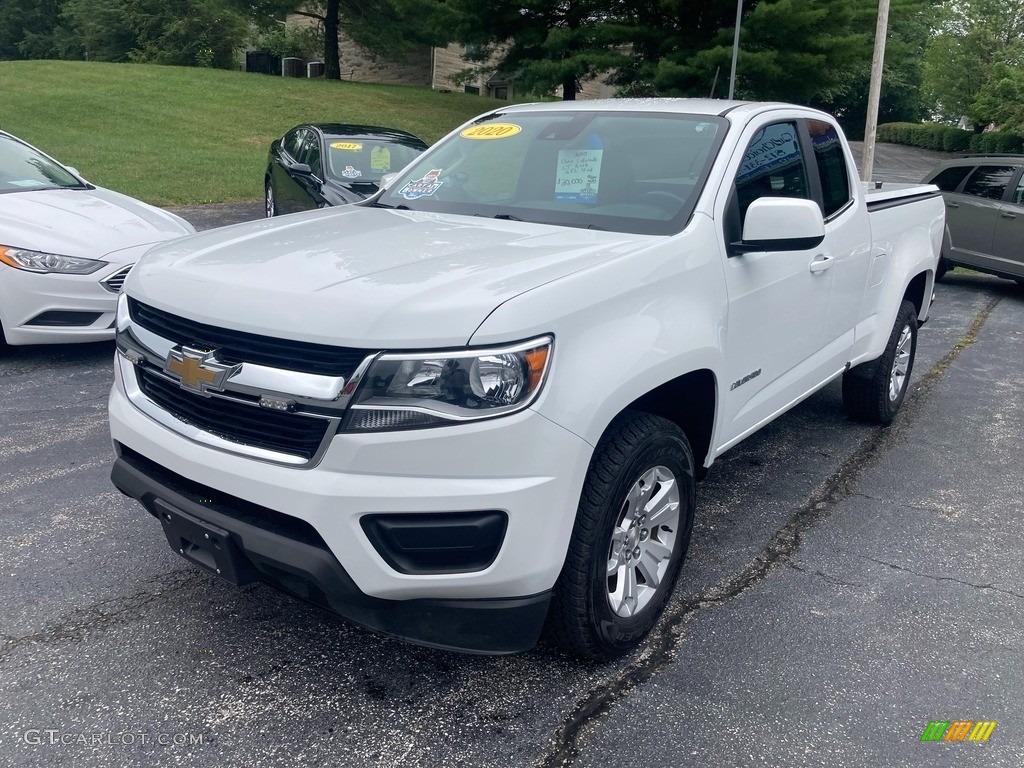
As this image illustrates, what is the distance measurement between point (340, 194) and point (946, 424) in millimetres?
5993

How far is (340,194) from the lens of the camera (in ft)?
29.2

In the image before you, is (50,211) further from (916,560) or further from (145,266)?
(916,560)

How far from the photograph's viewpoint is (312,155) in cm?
991

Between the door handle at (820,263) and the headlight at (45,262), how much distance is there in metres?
4.45

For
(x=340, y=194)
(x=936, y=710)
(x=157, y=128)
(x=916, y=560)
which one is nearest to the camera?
(x=936, y=710)

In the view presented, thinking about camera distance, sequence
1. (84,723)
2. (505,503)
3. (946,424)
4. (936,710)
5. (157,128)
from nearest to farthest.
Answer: (505,503) → (84,723) → (936,710) → (946,424) → (157,128)

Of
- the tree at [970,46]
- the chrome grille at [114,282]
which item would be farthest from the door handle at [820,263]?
the tree at [970,46]

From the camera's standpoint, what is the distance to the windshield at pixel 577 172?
3.38m

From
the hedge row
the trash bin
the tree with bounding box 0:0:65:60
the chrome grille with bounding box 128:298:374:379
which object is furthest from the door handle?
the tree with bounding box 0:0:65:60

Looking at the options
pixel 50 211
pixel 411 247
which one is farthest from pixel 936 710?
pixel 50 211

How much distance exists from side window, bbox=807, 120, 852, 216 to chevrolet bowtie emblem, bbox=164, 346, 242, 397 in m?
3.03

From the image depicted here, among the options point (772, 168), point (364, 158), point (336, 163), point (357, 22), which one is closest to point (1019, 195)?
point (364, 158)

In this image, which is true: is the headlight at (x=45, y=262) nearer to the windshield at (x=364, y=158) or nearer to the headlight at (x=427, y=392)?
the windshield at (x=364, y=158)

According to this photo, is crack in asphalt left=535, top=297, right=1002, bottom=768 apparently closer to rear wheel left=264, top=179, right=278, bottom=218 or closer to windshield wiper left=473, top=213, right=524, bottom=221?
windshield wiper left=473, top=213, right=524, bottom=221
